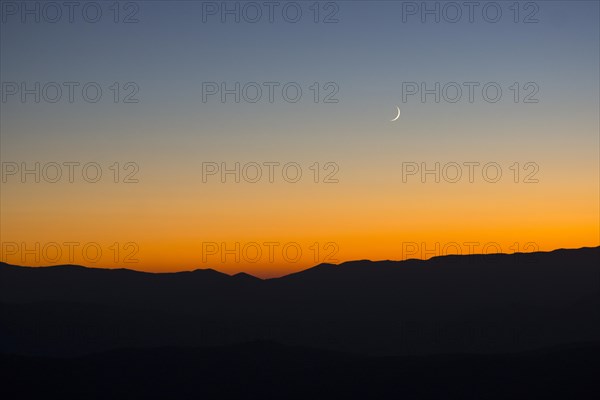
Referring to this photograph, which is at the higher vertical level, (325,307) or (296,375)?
(325,307)

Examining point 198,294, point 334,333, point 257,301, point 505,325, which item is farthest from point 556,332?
point 198,294

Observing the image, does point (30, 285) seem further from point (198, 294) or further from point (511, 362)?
point (511, 362)

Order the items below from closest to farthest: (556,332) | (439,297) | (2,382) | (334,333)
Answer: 1. (2,382)
2. (334,333)
3. (556,332)
4. (439,297)

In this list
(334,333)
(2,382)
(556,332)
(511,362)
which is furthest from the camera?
(556,332)

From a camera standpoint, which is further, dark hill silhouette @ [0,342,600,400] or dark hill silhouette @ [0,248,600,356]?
dark hill silhouette @ [0,248,600,356]

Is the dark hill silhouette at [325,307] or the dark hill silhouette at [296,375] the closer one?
the dark hill silhouette at [296,375]

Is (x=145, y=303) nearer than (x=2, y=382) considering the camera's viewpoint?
No

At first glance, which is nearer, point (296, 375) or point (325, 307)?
point (296, 375)

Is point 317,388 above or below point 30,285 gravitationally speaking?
below
